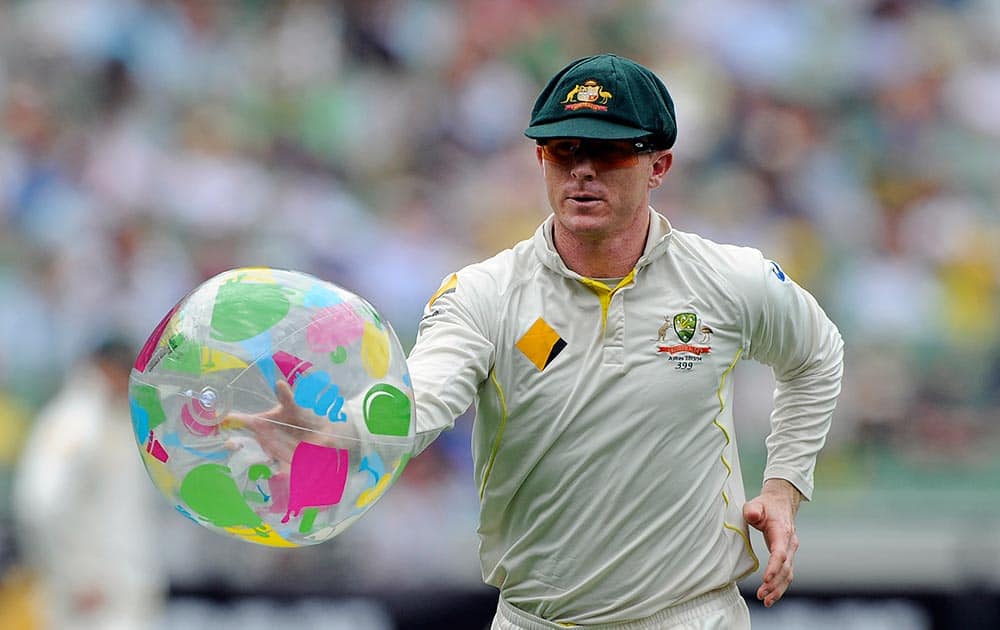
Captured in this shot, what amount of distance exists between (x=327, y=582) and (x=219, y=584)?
65 centimetres

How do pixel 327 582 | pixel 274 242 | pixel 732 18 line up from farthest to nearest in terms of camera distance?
pixel 732 18, pixel 274 242, pixel 327 582

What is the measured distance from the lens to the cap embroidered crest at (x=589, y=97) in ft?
14.0

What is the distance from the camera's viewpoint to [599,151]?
433cm

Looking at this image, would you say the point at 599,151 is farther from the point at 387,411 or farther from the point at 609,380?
the point at 387,411

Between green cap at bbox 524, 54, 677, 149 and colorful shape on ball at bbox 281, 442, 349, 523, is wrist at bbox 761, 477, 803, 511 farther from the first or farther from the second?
colorful shape on ball at bbox 281, 442, 349, 523

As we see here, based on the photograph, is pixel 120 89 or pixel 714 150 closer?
pixel 714 150

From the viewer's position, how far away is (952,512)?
31.8 feet

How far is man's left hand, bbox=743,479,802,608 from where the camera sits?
450 cm

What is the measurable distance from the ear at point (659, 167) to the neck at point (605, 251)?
0.10 m

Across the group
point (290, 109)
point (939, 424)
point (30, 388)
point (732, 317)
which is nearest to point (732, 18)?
point (290, 109)

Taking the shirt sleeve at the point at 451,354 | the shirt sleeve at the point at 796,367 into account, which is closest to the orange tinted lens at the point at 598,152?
the shirt sleeve at the point at 451,354

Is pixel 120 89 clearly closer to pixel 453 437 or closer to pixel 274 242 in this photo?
pixel 274 242

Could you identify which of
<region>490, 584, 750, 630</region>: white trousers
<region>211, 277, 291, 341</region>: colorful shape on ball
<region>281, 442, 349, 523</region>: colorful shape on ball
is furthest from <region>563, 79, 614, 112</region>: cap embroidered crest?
<region>490, 584, 750, 630</region>: white trousers

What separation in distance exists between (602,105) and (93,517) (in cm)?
646
